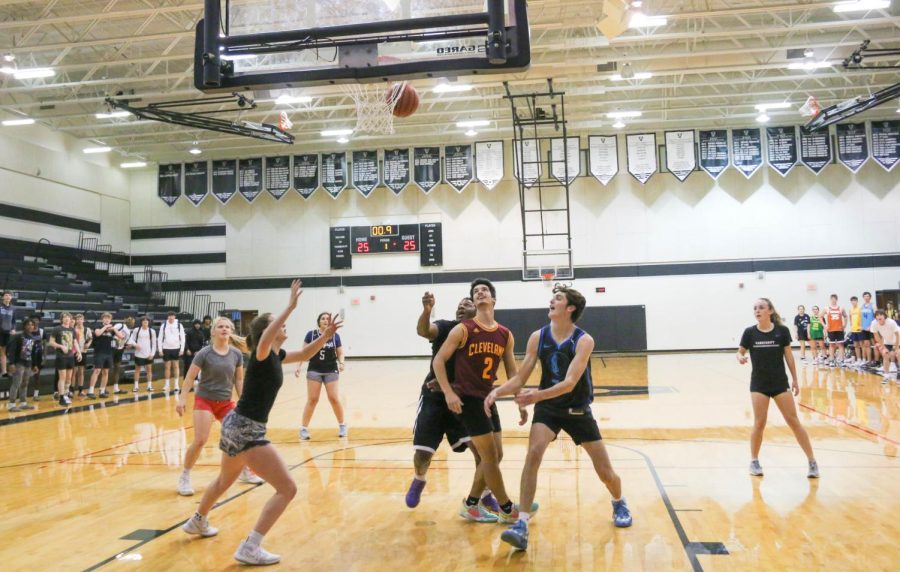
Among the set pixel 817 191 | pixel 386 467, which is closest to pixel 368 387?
pixel 386 467

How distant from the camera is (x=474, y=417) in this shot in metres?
4.67

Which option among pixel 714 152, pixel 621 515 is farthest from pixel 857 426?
pixel 714 152

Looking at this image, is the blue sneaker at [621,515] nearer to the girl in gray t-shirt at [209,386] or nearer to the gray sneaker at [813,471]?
the gray sneaker at [813,471]

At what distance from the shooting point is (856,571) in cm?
371

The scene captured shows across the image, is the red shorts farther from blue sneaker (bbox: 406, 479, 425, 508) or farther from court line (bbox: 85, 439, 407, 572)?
blue sneaker (bbox: 406, 479, 425, 508)

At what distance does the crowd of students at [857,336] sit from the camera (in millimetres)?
14078

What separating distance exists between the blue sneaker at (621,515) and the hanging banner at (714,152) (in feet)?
67.6

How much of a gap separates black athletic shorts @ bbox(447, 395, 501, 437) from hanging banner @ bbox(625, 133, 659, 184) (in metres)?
19.6

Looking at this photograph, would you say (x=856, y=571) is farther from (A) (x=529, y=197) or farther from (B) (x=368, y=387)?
(A) (x=529, y=197)

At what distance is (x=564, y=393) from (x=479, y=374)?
71cm

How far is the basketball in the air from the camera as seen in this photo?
8.81 metres

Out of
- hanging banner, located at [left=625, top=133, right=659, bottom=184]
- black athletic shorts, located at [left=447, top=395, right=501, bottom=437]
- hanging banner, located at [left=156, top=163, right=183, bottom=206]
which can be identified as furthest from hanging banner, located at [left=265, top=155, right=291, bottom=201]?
black athletic shorts, located at [left=447, top=395, right=501, bottom=437]

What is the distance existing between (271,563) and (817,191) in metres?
24.5

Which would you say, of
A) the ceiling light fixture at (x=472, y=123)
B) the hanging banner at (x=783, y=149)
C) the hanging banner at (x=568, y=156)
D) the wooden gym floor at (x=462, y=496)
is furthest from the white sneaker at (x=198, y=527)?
the hanging banner at (x=783, y=149)
